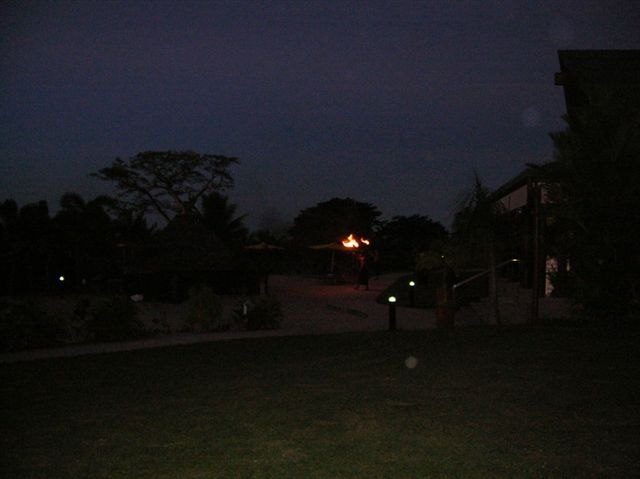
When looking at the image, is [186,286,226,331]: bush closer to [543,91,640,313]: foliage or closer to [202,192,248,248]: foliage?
[543,91,640,313]: foliage

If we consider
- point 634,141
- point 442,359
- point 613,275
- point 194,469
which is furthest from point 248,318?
point 194,469

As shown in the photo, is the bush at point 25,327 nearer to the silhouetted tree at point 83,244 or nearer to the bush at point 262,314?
the bush at point 262,314

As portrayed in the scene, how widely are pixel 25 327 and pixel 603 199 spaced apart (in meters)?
10.4

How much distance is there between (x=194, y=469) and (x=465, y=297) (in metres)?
14.0

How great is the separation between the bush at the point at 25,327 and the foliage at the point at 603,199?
949cm

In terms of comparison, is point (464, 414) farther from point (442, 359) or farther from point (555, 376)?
point (442, 359)

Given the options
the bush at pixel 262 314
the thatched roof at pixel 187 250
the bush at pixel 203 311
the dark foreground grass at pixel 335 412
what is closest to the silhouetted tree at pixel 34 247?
the thatched roof at pixel 187 250

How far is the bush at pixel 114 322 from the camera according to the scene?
41.3ft

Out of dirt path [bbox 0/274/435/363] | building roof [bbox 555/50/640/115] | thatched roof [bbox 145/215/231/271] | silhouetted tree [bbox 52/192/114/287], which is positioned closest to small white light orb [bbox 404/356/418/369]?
dirt path [bbox 0/274/435/363]

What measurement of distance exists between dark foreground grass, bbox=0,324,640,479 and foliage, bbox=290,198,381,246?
111 feet

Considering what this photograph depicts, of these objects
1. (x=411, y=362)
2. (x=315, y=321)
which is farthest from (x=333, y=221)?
(x=411, y=362)

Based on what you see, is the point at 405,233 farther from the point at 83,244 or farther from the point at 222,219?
the point at 83,244

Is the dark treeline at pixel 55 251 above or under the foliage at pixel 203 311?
above

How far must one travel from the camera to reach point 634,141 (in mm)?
12469
